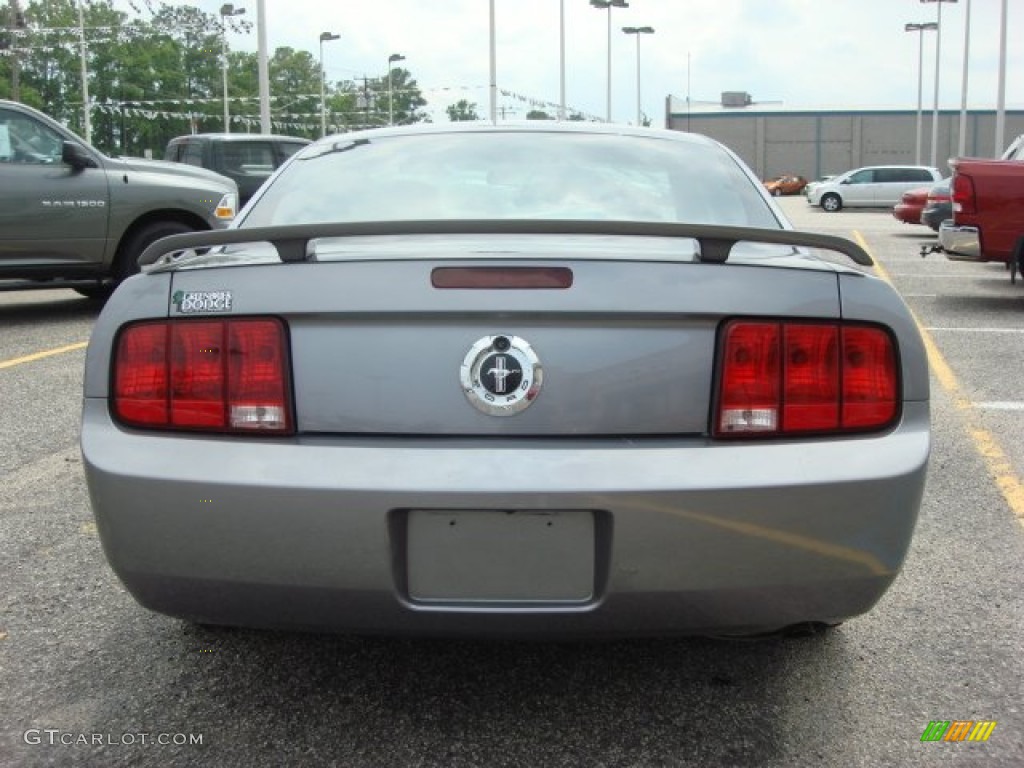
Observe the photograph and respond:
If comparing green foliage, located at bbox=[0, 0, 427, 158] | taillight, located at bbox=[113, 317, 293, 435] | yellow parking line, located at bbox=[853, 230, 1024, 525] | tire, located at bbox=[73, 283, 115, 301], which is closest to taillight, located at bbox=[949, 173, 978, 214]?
yellow parking line, located at bbox=[853, 230, 1024, 525]

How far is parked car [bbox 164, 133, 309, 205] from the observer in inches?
685

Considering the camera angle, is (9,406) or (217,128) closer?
(9,406)

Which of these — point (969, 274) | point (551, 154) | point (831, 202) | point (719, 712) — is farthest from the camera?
point (831, 202)

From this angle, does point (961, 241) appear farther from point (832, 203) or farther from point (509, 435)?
point (832, 203)

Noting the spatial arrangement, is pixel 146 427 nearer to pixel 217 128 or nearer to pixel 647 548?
pixel 647 548

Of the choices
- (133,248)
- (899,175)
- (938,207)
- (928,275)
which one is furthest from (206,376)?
(899,175)

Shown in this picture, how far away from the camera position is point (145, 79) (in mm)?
70750

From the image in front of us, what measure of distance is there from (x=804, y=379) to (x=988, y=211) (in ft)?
27.9

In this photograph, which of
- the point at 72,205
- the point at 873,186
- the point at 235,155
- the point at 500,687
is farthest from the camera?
the point at 873,186

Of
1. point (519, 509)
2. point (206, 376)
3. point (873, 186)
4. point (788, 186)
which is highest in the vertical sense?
point (788, 186)

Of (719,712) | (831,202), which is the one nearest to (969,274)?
(719,712)

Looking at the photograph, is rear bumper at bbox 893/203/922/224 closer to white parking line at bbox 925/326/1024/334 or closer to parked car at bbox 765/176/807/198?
white parking line at bbox 925/326/1024/334

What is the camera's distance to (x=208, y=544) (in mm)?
2127

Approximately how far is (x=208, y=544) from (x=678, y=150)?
6.53ft
